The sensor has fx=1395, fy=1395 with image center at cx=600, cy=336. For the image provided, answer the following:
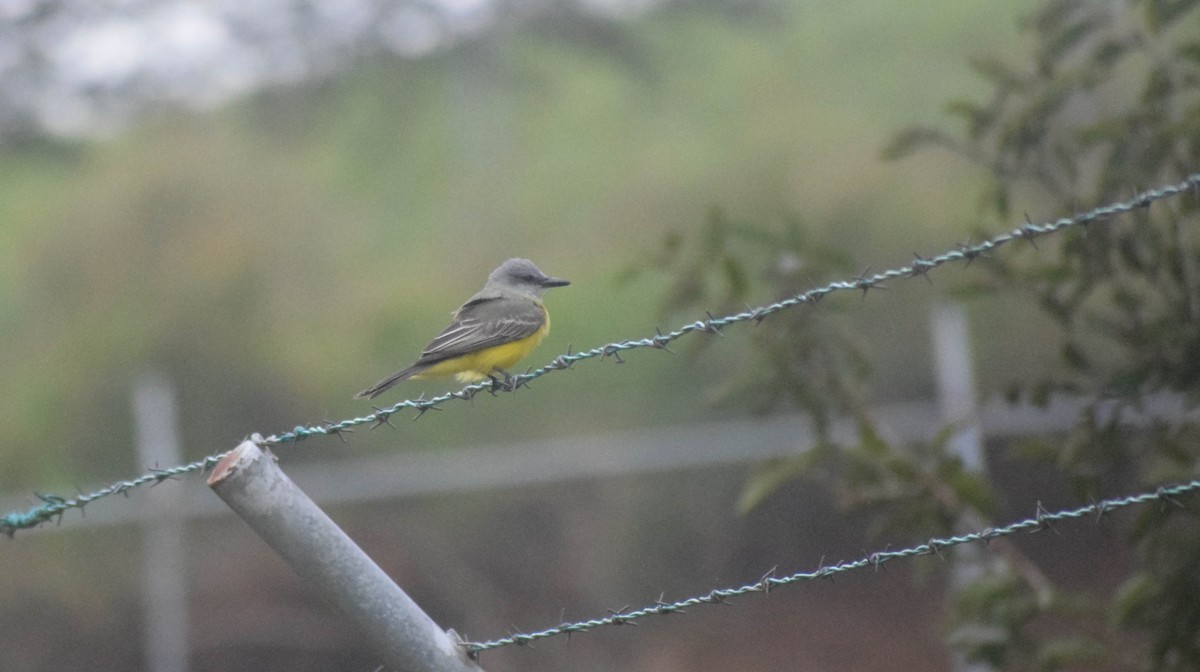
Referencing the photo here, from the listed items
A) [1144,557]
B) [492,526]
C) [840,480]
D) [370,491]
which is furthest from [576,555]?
[1144,557]

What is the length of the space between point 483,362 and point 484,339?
0.15 m

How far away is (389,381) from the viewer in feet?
16.5

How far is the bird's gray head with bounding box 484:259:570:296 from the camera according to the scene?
20.5 feet

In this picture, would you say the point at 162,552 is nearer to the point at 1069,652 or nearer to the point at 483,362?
the point at 483,362

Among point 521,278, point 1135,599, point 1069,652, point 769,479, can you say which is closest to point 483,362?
point 521,278

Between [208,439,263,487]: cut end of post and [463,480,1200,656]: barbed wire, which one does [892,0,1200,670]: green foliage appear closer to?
[463,480,1200,656]: barbed wire

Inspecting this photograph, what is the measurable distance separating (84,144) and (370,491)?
658 cm

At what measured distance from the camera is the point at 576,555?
31.9 ft

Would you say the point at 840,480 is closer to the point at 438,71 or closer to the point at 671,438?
the point at 671,438

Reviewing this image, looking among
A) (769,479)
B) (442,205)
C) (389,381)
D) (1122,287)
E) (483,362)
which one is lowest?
(769,479)

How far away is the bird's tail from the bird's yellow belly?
5 centimetres

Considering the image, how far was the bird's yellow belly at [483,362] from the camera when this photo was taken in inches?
216

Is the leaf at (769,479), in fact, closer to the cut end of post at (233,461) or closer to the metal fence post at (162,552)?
the cut end of post at (233,461)

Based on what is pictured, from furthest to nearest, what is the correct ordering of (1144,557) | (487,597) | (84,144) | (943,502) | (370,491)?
(84,144), (487,597), (370,491), (943,502), (1144,557)
